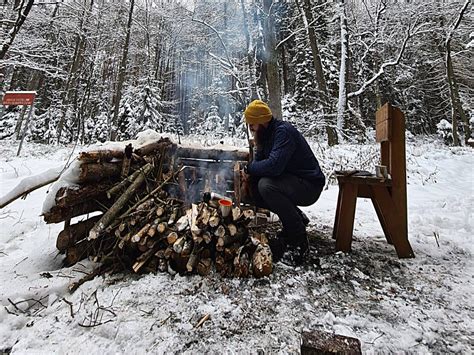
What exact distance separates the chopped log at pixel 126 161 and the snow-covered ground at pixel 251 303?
92 centimetres

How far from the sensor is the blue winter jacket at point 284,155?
2.43 m

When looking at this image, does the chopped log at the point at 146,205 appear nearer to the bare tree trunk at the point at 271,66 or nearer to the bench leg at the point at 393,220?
the bench leg at the point at 393,220

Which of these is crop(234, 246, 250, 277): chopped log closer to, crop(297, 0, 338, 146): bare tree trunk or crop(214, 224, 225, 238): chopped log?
crop(214, 224, 225, 238): chopped log

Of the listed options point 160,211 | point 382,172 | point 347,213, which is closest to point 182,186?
point 160,211

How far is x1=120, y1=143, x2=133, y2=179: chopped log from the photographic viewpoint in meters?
2.78

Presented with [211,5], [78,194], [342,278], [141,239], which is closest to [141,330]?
[141,239]

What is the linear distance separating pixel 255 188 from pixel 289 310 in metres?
1.28

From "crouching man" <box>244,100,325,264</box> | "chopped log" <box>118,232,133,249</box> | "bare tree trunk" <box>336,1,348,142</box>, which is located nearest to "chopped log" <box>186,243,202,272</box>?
"chopped log" <box>118,232,133,249</box>

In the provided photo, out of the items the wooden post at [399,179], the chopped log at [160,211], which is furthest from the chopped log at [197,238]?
the wooden post at [399,179]

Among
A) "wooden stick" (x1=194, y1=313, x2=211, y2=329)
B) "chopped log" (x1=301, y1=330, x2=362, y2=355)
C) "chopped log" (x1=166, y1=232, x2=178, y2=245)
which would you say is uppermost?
"chopped log" (x1=166, y1=232, x2=178, y2=245)

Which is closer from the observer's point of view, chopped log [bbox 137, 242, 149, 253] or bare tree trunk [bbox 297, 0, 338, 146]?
chopped log [bbox 137, 242, 149, 253]

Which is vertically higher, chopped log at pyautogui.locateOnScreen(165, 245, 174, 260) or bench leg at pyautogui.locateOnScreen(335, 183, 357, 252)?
bench leg at pyautogui.locateOnScreen(335, 183, 357, 252)

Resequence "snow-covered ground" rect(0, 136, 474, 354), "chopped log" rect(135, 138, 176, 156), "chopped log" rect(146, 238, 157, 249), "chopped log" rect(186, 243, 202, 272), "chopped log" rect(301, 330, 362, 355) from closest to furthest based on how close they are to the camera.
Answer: "chopped log" rect(301, 330, 362, 355) < "snow-covered ground" rect(0, 136, 474, 354) < "chopped log" rect(186, 243, 202, 272) < "chopped log" rect(146, 238, 157, 249) < "chopped log" rect(135, 138, 176, 156)

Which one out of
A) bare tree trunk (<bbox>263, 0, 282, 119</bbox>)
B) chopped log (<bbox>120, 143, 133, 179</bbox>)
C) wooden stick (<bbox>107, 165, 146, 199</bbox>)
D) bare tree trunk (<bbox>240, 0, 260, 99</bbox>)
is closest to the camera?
wooden stick (<bbox>107, 165, 146, 199</bbox>)
